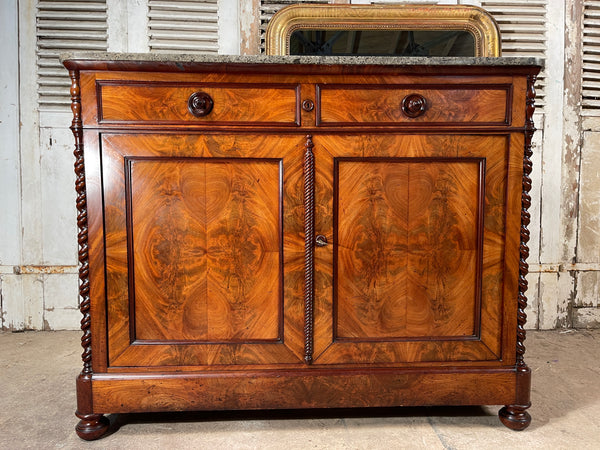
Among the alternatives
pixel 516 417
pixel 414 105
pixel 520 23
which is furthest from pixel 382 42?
pixel 516 417

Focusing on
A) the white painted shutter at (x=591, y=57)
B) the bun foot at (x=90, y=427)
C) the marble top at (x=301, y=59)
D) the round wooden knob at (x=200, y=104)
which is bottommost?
the bun foot at (x=90, y=427)

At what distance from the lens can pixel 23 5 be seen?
2.31 metres

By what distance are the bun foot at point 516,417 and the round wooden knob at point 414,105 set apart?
1.07 metres

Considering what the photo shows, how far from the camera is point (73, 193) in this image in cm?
239

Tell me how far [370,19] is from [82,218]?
1.78 metres

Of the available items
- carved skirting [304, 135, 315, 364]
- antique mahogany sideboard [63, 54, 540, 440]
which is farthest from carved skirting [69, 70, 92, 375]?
carved skirting [304, 135, 315, 364]

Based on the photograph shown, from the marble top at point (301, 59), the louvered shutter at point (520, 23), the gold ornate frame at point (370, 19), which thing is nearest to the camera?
the marble top at point (301, 59)

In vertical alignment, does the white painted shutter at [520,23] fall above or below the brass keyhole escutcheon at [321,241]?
above

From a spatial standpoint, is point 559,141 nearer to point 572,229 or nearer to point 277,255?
point 572,229

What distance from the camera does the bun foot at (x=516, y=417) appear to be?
147cm

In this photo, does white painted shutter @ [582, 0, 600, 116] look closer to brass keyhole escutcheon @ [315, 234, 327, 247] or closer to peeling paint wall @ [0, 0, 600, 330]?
Answer: peeling paint wall @ [0, 0, 600, 330]

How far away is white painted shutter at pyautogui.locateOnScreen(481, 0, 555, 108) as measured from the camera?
2398 millimetres

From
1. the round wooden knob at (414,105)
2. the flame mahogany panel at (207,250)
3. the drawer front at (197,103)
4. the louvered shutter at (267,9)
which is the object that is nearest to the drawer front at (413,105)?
the round wooden knob at (414,105)

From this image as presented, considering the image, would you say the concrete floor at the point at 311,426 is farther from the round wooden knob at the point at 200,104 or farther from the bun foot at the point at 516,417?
the round wooden knob at the point at 200,104
